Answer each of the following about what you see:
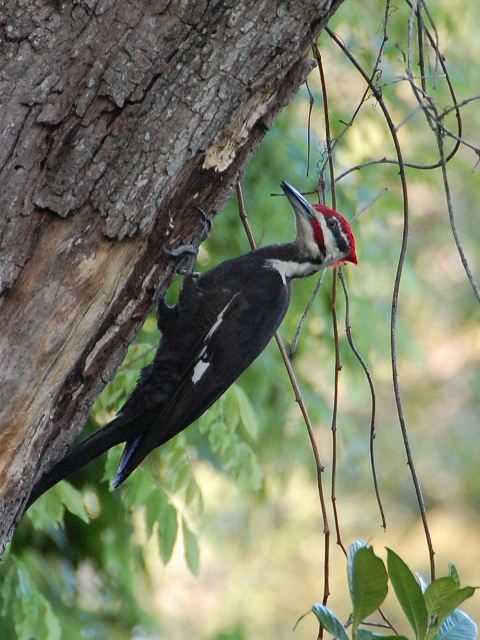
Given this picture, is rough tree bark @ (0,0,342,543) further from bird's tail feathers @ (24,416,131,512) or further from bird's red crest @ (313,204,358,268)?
bird's red crest @ (313,204,358,268)

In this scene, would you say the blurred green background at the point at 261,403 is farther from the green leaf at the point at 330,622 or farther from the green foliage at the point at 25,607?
the green leaf at the point at 330,622

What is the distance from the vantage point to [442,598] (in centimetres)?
185

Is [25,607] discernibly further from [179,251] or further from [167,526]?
[179,251]

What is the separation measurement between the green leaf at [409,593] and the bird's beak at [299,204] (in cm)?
157

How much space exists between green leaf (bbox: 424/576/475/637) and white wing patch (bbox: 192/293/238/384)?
122 centimetres

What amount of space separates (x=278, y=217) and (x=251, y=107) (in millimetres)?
1608

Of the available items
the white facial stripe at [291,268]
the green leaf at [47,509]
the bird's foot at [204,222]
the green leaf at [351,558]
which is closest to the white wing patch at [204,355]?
the white facial stripe at [291,268]

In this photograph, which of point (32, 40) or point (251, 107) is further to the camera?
point (251, 107)

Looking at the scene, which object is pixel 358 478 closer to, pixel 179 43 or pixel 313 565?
pixel 313 565

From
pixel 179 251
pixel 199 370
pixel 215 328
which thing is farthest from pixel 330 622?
pixel 215 328

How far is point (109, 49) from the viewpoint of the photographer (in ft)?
6.66

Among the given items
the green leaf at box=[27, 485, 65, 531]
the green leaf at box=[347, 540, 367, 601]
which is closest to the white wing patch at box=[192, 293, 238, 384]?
the green leaf at box=[27, 485, 65, 531]

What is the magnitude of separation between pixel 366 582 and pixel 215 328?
4.41 feet

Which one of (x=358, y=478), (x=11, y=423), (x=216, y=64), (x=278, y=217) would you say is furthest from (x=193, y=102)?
(x=358, y=478)
